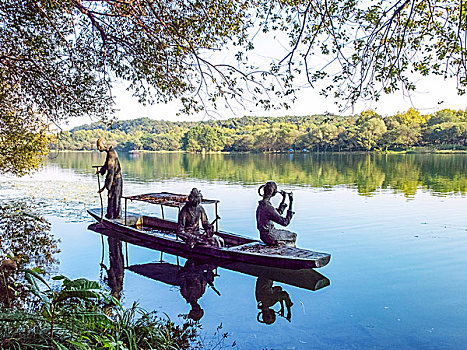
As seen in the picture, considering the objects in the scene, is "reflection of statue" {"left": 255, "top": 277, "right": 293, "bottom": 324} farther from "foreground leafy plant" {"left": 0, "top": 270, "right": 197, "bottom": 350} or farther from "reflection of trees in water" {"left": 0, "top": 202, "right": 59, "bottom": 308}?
"reflection of trees in water" {"left": 0, "top": 202, "right": 59, "bottom": 308}

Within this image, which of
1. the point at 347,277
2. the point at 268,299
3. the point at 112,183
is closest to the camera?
the point at 268,299

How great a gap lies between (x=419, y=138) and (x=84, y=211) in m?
88.0

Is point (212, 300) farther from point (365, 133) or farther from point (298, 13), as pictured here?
point (365, 133)

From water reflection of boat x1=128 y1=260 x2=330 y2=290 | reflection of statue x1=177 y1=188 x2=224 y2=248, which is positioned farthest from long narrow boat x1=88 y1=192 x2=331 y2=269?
water reflection of boat x1=128 y1=260 x2=330 y2=290

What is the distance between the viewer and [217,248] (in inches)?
422

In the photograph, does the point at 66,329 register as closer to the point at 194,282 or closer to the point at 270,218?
the point at 194,282

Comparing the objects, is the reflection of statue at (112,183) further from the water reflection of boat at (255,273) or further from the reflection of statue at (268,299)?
the reflection of statue at (268,299)

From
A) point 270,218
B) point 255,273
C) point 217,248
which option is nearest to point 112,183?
point 217,248

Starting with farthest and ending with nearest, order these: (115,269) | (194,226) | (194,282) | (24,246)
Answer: (24,246)
(194,226)
(115,269)
(194,282)

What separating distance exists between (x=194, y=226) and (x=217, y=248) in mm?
995

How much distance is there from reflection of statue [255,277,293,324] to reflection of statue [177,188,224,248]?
187 cm

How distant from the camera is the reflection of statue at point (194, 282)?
8094mm

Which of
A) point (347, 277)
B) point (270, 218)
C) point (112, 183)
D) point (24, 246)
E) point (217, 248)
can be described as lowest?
point (347, 277)

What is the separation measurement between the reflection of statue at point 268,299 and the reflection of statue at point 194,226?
187 centimetres
